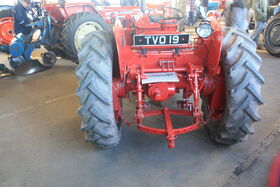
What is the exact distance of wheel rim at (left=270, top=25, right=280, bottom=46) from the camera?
17.8 ft

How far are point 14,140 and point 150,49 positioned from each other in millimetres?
1861

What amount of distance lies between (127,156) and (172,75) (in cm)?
91

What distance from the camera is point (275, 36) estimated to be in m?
5.48

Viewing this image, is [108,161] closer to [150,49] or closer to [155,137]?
[155,137]

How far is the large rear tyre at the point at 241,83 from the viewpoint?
6.29ft

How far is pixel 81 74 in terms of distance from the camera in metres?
1.94

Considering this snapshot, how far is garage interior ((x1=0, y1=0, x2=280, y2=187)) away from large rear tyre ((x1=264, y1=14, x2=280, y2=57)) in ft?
9.51

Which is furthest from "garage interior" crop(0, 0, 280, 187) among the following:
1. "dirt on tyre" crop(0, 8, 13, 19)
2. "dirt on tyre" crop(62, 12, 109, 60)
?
"dirt on tyre" crop(0, 8, 13, 19)

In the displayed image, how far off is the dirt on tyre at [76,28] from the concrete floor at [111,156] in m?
2.09

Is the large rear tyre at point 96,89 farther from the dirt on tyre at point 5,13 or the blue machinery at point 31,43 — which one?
the dirt on tyre at point 5,13

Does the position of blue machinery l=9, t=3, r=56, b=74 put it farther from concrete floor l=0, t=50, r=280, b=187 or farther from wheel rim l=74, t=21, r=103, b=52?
concrete floor l=0, t=50, r=280, b=187

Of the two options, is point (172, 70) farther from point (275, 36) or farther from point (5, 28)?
point (5, 28)

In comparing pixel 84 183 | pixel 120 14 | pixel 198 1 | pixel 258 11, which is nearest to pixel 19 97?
pixel 84 183

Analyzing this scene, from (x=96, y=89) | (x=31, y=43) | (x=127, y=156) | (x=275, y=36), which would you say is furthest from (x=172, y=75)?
(x=275, y=36)
